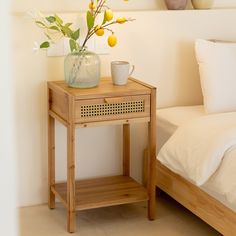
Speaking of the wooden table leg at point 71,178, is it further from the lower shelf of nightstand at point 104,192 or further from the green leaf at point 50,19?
the green leaf at point 50,19

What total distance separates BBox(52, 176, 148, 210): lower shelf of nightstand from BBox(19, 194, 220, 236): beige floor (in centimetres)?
13

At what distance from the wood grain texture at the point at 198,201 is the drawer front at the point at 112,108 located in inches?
15.7

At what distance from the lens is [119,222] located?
2582 mm

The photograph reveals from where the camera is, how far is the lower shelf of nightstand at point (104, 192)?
97.3 inches

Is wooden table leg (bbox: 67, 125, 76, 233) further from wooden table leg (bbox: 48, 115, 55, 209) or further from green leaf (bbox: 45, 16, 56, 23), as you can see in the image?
green leaf (bbox: 45, 16, 56, 23)

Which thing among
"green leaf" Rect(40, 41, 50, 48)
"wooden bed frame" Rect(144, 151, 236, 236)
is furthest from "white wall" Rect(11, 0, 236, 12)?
"wooden bed frame" Rect(144, 151, 236, 236)

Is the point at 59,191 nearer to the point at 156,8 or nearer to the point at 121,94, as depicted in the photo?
the point at 121,94

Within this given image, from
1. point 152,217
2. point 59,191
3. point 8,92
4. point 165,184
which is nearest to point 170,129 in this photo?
point 165,184

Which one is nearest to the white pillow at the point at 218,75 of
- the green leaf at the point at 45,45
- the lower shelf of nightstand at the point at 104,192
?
the lower shelf of nightstand at the point at 104,192

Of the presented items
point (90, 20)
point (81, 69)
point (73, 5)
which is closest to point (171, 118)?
point (81, 69)

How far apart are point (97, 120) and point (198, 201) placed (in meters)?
0.61

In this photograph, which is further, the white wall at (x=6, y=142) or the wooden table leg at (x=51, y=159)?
the wooden table leg at (x=51, y=159)

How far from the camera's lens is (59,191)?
2625 millimetres

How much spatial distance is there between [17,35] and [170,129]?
927mm
